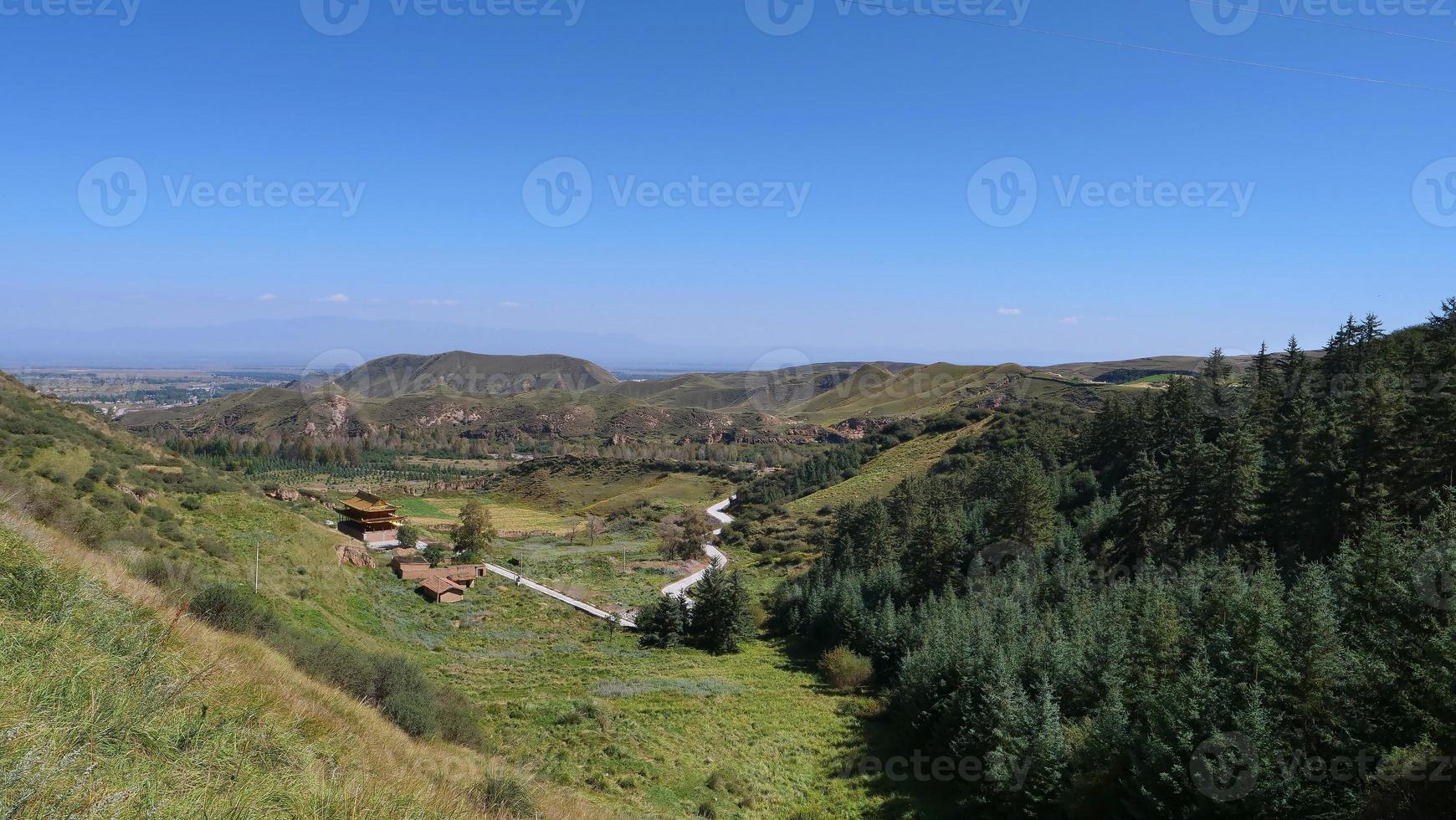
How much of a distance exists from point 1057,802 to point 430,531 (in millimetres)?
66120

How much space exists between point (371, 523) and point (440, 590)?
19765mm

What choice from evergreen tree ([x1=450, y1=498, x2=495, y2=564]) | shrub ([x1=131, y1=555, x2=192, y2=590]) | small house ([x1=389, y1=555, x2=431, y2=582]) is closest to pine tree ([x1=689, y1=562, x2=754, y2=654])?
small house ([x1=389, y1=555, x2=431, y2=582])

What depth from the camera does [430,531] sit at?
71125 millimetres

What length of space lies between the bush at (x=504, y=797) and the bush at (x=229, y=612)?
22.1ft

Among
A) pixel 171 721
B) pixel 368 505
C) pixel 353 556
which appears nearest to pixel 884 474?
pixel 368 505

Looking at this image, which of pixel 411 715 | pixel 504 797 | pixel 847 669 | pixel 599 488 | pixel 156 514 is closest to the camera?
pixel 504 797

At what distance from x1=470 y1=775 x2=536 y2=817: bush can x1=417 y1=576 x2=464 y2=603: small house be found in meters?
34.5

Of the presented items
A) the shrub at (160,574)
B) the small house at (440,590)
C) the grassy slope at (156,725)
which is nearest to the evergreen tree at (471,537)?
the small house at (440,590)

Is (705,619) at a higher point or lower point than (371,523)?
lower

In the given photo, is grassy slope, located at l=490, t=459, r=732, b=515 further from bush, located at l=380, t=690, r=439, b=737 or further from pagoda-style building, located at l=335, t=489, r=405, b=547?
bush, located at l=380, t=690, r=439, b=737

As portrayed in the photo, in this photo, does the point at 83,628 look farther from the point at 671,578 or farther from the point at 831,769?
the point at 671,578

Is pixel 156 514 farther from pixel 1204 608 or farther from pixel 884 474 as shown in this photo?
pixel 884 474

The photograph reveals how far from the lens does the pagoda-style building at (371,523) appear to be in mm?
55969

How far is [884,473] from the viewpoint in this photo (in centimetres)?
9325
